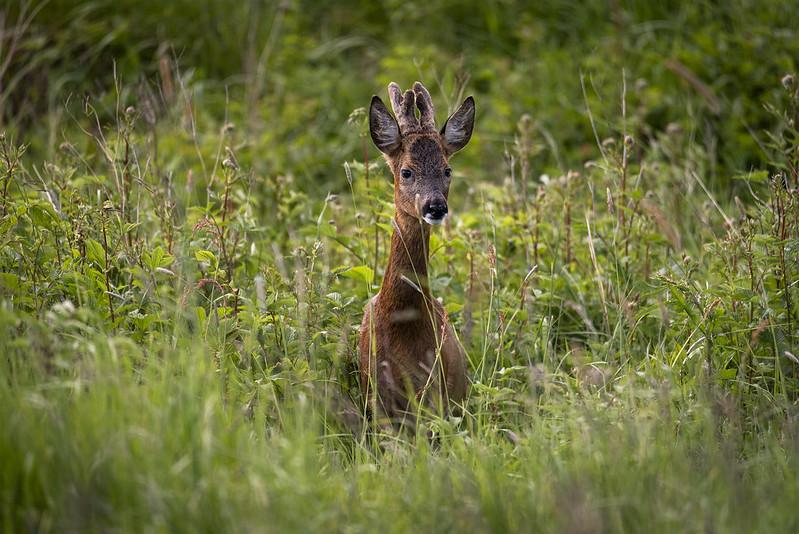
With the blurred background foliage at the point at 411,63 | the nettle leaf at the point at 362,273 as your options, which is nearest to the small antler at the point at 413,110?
the nettle leaf at the point at 362,273

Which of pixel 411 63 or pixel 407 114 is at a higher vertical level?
pixel 407 114

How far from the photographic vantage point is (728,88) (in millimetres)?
7809

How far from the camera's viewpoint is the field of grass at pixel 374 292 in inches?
130

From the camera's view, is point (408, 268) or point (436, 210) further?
point (408, 268)

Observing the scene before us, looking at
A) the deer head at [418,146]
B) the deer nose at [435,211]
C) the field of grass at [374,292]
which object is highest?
the deer head at [418,146]

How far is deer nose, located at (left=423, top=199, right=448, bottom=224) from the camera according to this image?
4539 millimetres

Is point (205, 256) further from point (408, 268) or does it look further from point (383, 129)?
point (383, 129)

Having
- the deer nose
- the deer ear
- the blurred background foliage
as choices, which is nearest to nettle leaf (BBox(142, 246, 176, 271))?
the deer nose

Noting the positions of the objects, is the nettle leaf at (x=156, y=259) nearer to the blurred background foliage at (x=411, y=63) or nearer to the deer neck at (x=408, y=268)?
the deer neck at (x=408, y=268)

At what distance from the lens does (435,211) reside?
179 inches

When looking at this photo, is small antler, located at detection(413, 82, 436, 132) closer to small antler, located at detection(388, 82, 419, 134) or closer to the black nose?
small antler, located at detection(388, 82, 419, 134)

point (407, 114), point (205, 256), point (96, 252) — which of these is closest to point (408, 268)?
point (407, 114)

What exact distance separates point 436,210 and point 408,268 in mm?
315

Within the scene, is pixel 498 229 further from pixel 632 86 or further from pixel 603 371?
pixel 632 86
